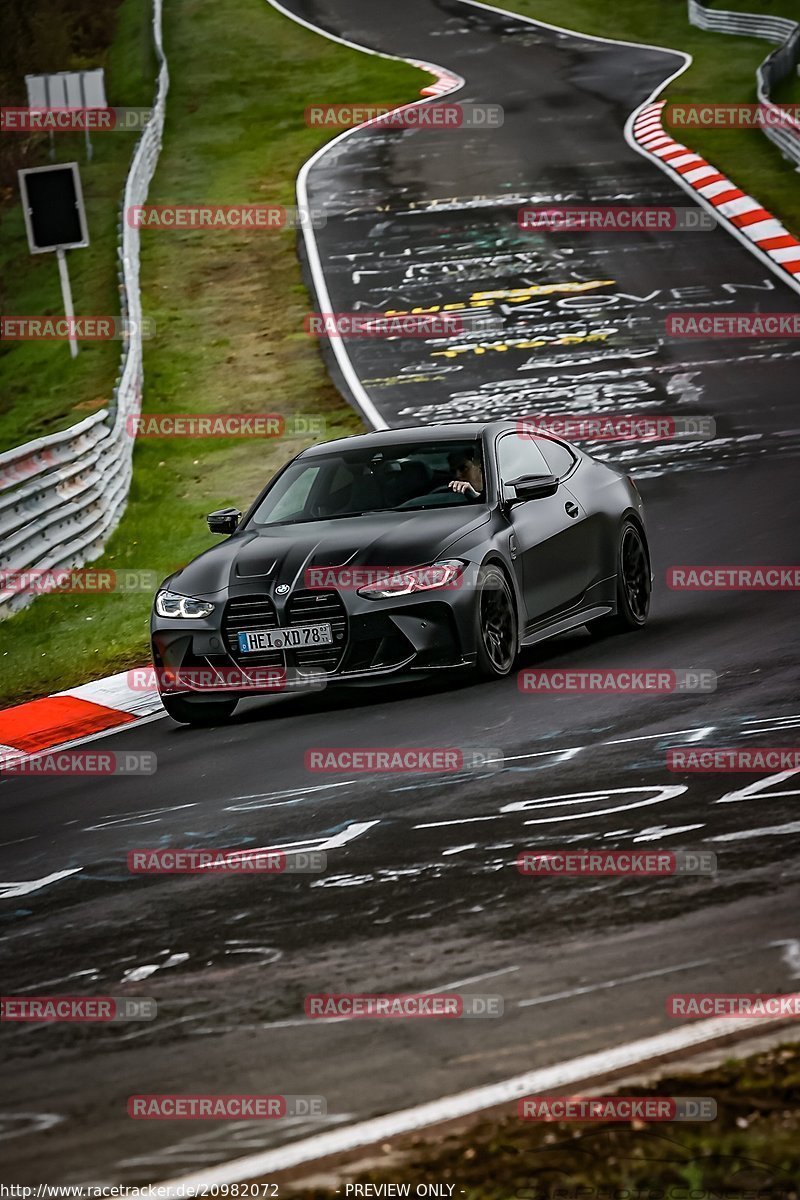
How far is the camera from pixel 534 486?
1117 centimetres

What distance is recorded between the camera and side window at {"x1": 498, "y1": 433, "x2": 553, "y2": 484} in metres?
11.7

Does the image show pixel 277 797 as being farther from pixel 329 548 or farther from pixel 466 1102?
pixel 466 1102

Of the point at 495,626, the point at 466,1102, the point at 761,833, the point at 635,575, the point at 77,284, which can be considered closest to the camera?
the point at 466,1102

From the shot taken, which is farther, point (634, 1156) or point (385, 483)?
point (385, 483)

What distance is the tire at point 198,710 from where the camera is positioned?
1122 cm

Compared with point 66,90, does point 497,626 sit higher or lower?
lower

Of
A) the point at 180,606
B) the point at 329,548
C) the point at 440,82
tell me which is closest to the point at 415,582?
the point at 329,548

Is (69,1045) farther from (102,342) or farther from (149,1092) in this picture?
(102,342)

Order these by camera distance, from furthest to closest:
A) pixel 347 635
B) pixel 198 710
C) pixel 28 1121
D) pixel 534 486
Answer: pixel 198 710 → pixel 534 486 → pixel 347 635 → pixel 28 1121

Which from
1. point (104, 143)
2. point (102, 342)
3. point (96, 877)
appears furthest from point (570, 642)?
point (104, 143)

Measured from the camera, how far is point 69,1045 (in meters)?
5.75

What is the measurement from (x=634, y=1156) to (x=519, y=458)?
25.5 ft

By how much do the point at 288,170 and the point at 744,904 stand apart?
31.9 meters

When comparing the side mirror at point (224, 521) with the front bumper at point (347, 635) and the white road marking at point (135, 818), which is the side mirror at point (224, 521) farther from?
the white road marking at point (135, 818)
